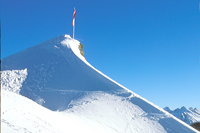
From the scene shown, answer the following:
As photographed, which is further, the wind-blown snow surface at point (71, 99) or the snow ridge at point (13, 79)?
the snow ridge at point (13, 79)

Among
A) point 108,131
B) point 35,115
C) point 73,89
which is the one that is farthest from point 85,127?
point 73,89

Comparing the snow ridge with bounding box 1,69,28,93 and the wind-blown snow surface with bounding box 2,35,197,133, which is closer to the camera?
the wind-blown snow surface with bounding box 2,35,197,133

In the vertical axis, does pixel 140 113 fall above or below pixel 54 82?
below

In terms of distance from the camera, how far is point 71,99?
3566cm

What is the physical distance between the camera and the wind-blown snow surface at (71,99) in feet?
83.9

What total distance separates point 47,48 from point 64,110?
17.2 m

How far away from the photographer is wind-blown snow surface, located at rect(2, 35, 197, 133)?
2558 cm

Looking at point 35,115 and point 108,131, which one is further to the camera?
point 108,131

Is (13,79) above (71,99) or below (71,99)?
above

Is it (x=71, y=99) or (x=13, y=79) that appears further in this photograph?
(x=13, y=79)

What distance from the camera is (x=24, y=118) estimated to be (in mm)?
23047

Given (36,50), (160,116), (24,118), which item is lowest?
(24,118)

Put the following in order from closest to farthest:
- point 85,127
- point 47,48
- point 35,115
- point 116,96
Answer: point 35,115 < point 85,127 < point 116,96 < point 47,48

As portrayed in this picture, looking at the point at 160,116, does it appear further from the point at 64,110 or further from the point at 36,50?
the point at 36,50
